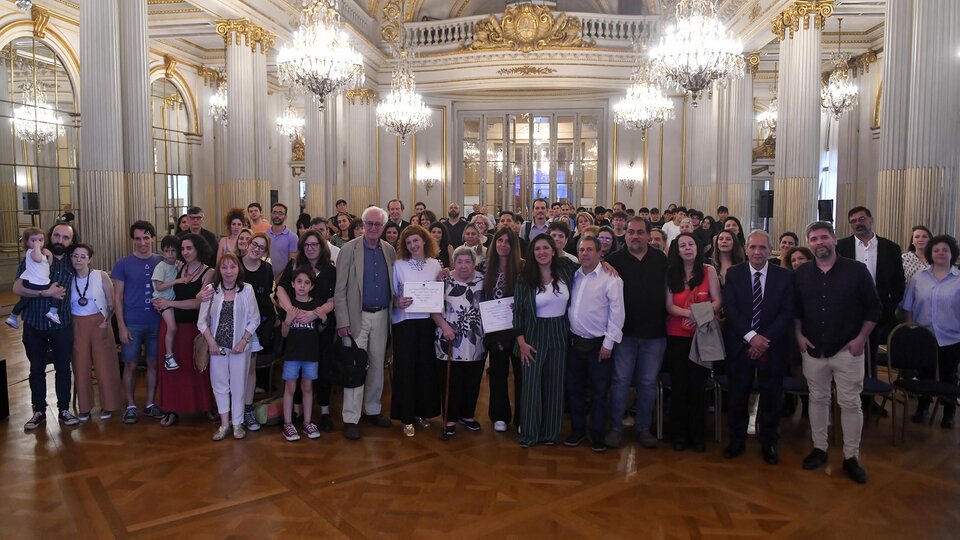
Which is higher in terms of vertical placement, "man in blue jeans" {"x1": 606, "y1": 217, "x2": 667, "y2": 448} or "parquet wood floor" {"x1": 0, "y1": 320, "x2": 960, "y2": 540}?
"man in blue jeans" {"x1": 606, "y1": 217, "x2": 667, "y2": 448}

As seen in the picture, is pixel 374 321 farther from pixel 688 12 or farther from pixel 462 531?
pixel 688 12

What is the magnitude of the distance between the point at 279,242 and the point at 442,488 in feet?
12.2

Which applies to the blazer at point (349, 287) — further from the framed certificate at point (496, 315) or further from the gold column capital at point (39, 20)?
the gold column capital at point (39, 20)

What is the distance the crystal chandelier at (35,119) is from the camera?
1227 centimetres

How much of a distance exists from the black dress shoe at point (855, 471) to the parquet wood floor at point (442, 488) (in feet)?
0.16

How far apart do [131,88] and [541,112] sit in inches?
519

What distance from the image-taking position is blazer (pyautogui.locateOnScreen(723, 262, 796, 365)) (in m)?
4.41

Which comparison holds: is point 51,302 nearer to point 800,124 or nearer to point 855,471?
point 855,471

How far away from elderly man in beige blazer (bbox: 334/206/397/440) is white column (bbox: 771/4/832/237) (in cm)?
768

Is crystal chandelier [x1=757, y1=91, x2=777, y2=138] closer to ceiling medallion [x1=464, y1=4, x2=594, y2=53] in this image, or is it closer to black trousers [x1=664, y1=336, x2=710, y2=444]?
ceiling medallion [x1=464, y1=4, x2=594, y2=53]

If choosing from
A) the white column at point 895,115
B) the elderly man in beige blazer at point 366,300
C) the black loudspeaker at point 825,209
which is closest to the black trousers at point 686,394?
the elderly man in beige blazer at point 366,300

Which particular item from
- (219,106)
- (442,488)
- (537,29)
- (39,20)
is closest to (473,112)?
(537,29)

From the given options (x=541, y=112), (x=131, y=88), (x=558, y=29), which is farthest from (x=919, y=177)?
(x=541, y=112)

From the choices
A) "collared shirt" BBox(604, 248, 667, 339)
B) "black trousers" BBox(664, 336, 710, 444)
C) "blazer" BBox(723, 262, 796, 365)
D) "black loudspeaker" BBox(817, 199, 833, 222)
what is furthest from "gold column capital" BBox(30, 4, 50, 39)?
"black loudspeaker" BBox(817, 199, 833, 222)
